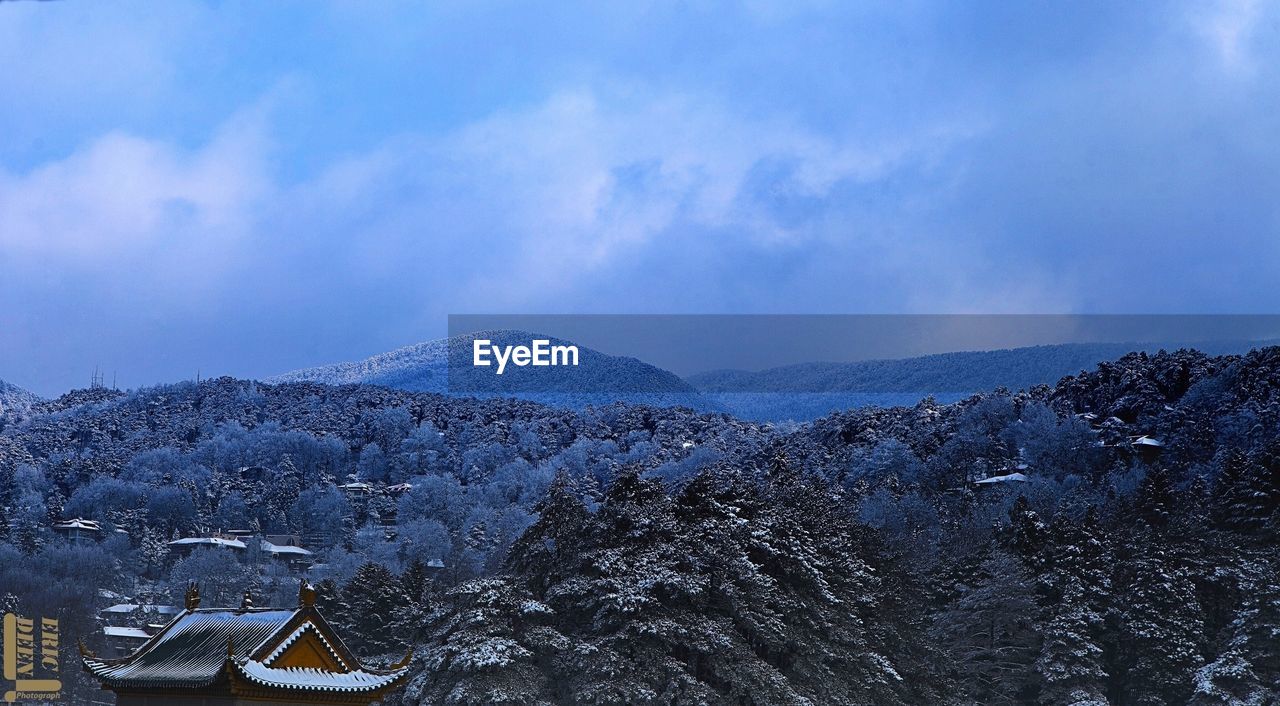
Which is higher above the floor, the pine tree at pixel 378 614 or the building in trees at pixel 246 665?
the building in trees at pixel 246 665

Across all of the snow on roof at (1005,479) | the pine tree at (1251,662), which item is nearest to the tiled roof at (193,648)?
the pine tree at (1251,662)

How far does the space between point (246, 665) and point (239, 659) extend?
15 centimetres

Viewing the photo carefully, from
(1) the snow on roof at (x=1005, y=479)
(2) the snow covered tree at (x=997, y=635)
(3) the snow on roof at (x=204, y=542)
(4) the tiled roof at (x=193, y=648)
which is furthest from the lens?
(3) the snow on roof at (x=204, y=542)

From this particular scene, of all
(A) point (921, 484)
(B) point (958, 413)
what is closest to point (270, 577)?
(A) point (921, 484)

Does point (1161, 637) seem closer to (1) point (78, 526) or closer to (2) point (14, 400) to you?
(1) point (78, 526)

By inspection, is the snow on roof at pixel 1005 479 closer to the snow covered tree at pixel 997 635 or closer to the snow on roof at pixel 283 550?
the snow covered tree at pixel 997 635

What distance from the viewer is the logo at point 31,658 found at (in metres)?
A: 61.1

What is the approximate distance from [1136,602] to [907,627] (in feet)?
22.3

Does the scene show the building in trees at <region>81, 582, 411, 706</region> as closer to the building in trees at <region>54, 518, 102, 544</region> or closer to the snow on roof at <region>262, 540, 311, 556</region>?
the snow on roof at <region>262, 540, 311, 556</region>

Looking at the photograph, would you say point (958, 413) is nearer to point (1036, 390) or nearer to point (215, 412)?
point (1036, 390)

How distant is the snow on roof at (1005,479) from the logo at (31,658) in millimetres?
48135

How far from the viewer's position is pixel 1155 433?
8669cm

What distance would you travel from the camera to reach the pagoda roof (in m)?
25.8

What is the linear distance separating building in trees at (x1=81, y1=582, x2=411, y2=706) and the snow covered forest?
675 centimetres
